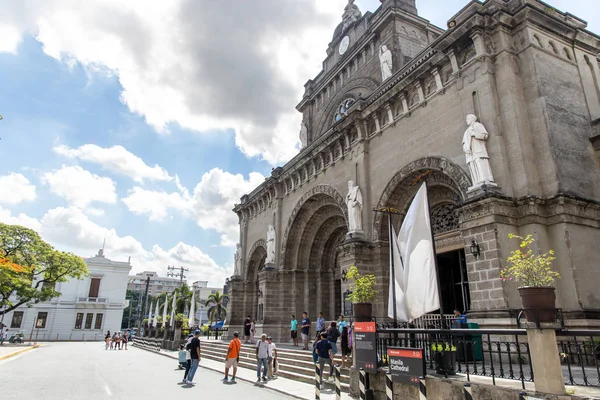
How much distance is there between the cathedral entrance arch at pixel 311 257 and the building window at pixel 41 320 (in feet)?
129

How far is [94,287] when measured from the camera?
49625mm

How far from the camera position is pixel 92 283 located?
49.6m

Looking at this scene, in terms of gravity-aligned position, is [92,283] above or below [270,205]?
below

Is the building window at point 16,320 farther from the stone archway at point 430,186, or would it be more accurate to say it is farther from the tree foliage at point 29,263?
the stone archway at point 430,186

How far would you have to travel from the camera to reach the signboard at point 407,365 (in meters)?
6.59

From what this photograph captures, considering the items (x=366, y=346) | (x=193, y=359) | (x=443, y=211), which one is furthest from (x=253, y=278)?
(x=366, y=346)

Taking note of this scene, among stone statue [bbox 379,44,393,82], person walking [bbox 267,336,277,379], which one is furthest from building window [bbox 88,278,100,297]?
stone statue [bbox 379,44,393,82]

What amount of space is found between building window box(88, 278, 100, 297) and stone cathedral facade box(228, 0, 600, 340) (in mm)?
37217

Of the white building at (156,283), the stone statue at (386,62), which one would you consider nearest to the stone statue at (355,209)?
the stone statue at (386,62)

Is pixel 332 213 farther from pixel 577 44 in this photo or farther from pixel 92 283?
pixel 92 283

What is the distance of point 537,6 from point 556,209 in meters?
7.12

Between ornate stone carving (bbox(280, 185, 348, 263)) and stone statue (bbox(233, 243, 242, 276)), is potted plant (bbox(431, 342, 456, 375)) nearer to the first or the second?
ornate stone carving (bbox(280, 185, 348, 263))

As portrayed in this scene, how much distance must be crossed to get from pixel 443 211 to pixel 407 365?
8.34m

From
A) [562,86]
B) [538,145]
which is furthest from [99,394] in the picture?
[562,86]
